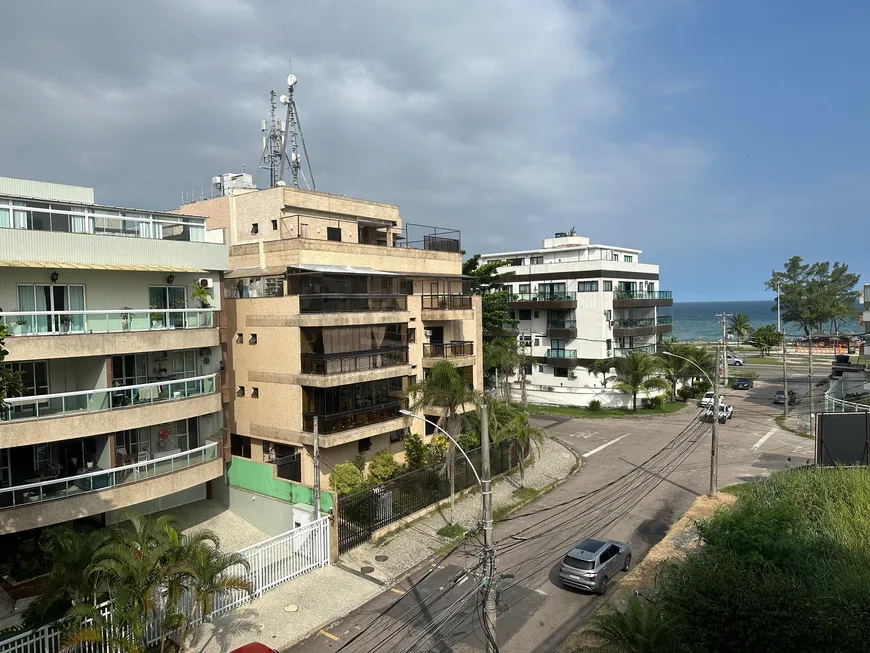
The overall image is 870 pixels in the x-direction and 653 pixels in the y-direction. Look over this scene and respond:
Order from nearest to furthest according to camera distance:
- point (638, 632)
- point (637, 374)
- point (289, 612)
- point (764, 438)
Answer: point (638, 632) → point (289, 612) → point (764, 438) → point (637, 374)

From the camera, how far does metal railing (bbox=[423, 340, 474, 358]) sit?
32.6 metres

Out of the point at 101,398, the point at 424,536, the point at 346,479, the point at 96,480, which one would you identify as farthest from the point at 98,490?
the point at 424,536

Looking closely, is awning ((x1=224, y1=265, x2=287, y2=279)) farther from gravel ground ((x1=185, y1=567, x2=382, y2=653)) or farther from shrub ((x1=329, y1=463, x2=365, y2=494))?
gravel ground ((x1=185, y1=567, x2=382, y2=653))

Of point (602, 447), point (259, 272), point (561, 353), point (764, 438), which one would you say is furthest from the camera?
point (561, 353)

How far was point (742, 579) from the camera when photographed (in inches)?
540

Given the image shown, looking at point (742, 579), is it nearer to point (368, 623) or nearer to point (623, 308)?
point (368, 623)

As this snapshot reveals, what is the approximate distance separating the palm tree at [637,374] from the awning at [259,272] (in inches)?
1289

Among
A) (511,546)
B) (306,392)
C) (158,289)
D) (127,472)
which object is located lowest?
(511,546)

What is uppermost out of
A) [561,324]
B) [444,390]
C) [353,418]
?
[561,324]

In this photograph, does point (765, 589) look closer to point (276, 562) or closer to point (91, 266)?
point (276, 562)

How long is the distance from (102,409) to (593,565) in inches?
678

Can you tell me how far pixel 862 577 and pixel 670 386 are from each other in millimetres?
40684

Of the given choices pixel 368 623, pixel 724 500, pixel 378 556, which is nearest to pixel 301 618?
pixel 368 623

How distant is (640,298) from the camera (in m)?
55.7
